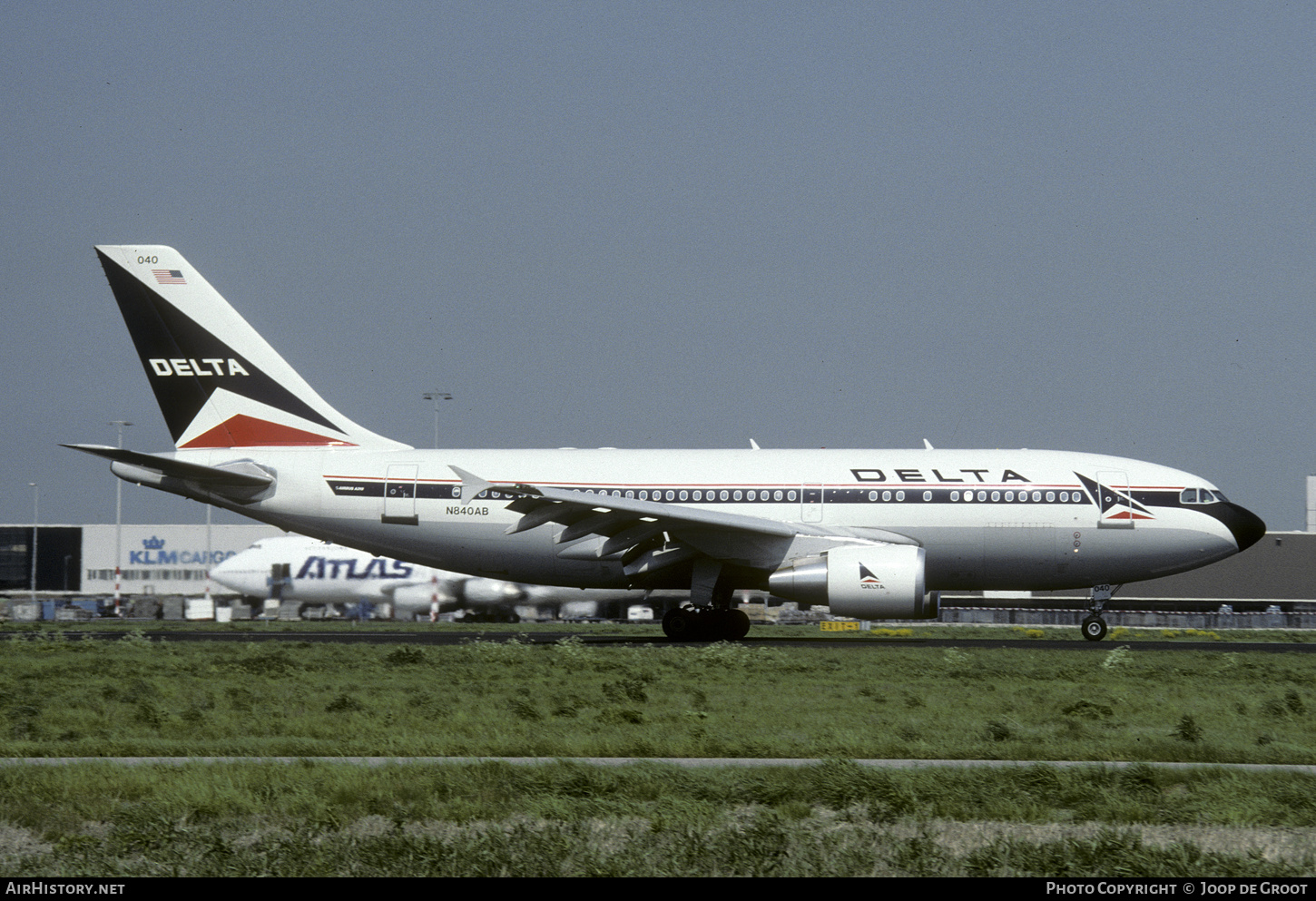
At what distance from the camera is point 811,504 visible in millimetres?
28938

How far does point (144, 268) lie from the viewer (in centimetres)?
3128

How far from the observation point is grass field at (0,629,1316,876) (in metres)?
8.23

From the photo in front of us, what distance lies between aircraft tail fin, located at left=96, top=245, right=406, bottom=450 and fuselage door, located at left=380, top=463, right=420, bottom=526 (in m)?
1.52

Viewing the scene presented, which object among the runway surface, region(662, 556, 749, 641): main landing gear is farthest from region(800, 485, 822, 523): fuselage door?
the runway surface

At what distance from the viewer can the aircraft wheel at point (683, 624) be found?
96.5 ft

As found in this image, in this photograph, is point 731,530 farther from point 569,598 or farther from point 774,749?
point 569,598

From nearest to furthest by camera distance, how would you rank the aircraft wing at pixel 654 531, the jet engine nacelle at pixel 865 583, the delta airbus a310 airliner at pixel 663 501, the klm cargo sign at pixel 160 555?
the jet engine nacelle at pixel 865 583 → the aircraft wing at pixel 654 531 → the delta airbus a310 airliner at pixel 663 501 → the klm cargo sign at pixel 160 555

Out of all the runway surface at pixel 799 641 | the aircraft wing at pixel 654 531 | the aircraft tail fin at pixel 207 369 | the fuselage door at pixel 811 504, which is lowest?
the runway surface at pixel 799 641

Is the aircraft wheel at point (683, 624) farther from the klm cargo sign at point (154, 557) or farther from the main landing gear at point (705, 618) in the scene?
the klm cargo sign at point (154, 557)

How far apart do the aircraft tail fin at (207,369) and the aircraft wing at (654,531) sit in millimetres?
4842

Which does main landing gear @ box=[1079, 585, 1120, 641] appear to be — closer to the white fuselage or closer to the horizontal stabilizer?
the white fuselage

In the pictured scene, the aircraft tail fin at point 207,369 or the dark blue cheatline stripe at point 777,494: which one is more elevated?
the aircraft tail fin at point 207,369

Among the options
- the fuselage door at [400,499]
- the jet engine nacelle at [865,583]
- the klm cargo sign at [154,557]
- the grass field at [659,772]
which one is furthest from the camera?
the klm cargo sign at [154,557]

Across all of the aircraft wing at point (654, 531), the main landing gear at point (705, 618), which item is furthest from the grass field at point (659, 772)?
the main landing gear at point (705, 618)
